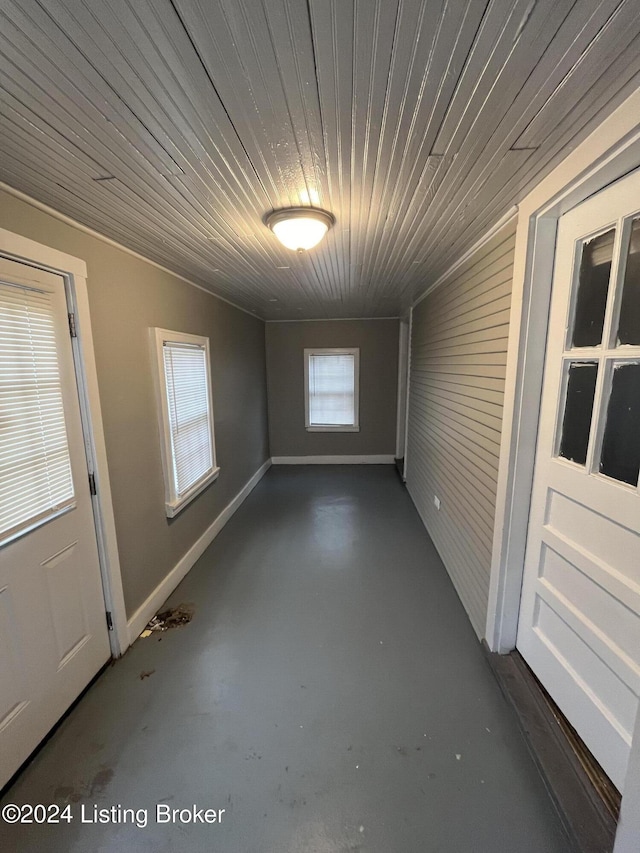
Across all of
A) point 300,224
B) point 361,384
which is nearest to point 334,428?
point 361,384

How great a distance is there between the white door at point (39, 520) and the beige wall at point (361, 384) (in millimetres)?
4182

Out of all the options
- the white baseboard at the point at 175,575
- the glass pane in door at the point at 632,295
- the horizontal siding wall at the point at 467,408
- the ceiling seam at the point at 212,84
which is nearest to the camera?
the ceiling seam at the point at 212,84

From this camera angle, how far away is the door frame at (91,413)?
1.54 meters

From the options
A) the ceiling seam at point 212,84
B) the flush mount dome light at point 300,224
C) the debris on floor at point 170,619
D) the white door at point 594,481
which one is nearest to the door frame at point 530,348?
the white door at point 594,481

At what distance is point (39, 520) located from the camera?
1.56 metres

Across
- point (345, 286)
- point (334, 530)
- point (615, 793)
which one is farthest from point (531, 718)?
point (345, 286)

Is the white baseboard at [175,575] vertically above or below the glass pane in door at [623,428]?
below

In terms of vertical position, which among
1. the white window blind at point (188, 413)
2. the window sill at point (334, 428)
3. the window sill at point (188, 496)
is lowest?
the window sill at point (188, 496)

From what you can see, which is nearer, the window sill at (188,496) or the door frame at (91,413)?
the door frame at (91,413)

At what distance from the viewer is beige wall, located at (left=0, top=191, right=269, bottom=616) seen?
181 centimetres

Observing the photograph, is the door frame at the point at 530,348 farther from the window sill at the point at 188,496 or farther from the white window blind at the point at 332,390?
the white window blind at the point at 332,390

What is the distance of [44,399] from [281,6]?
1628mm

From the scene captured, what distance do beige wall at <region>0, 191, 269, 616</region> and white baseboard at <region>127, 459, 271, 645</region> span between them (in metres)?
0.06

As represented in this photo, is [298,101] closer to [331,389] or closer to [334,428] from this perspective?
[331,389]
